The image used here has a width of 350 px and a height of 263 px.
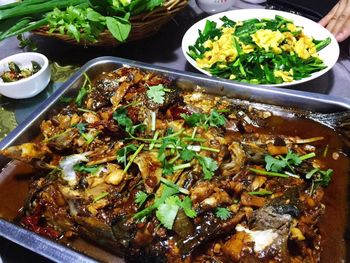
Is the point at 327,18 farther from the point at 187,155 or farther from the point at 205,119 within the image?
the point at 187,155

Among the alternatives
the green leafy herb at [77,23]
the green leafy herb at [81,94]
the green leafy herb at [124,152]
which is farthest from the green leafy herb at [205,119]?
the green leafy herb at [77,23]

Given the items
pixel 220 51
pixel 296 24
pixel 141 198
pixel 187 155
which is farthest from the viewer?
pixel 296 24

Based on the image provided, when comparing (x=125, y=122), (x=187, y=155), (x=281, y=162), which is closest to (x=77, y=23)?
(x=125, y=122)

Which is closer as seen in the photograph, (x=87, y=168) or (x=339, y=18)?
(x=87, y=168)

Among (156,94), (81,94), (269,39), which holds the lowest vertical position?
(81,94)

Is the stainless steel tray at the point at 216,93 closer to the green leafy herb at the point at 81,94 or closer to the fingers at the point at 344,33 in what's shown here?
the green leafy herb at the point at 81,94

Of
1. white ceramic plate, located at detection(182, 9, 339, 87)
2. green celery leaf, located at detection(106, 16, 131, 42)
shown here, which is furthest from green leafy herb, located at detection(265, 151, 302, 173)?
green celery leaf, located at detection(106, 16, 131, 42)
